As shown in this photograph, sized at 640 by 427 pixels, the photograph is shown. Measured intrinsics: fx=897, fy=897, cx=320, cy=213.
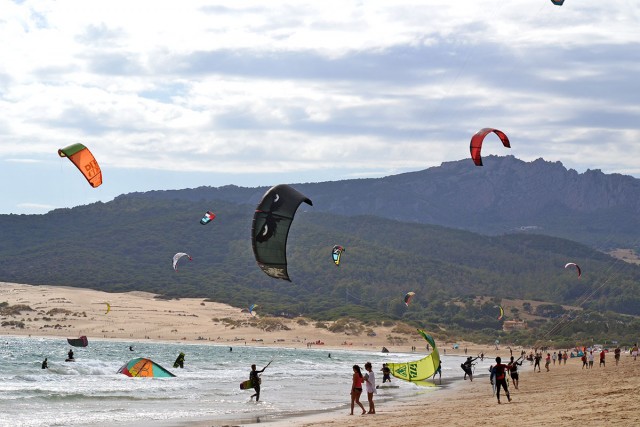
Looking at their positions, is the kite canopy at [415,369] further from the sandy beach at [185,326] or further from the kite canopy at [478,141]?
the kite canopy at [478,141]

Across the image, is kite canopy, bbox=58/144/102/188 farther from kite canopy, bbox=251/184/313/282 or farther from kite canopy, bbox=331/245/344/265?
kite canopy, bbox=331/245/344/265

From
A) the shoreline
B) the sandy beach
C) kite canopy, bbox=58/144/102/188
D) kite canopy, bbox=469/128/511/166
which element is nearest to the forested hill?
the sandy beach

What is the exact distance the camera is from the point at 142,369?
3203 centimetres

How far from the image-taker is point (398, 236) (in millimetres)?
185500

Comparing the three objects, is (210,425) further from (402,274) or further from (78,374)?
(402,274)

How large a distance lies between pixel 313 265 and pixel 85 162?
369 ft

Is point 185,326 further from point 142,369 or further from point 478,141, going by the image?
point 478,141

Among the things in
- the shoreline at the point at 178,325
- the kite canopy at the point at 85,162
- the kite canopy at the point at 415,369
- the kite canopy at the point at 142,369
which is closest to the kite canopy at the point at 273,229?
the kite canopy at the point at 85,162

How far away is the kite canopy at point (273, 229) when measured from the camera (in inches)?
700

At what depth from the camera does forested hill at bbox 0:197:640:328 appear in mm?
113688

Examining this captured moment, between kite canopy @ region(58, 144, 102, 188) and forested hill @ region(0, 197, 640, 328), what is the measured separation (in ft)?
235

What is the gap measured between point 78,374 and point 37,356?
493 inches

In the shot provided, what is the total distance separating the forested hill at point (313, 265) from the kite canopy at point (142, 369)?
60952 millimetres

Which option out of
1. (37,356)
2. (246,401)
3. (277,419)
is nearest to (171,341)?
(37,356)
